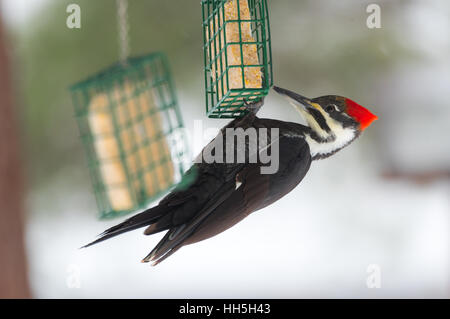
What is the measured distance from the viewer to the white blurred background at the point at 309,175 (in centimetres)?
504

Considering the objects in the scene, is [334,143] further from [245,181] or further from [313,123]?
[245,181]

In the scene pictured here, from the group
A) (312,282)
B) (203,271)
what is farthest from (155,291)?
(312,282)

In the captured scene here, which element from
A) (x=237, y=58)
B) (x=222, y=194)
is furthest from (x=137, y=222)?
(x=237, y=58)

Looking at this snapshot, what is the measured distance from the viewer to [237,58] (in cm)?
281

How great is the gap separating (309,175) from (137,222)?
3762 mm

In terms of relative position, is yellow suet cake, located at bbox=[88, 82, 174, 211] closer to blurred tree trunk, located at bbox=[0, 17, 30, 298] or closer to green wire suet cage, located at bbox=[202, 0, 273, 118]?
green wire suet cage, located at bbox=[202, 0, 273, 118]

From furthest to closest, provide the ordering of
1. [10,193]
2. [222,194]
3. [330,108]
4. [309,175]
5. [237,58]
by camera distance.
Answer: [309,175] < [10,193] < [330,108] < [222,194] < [237,58]

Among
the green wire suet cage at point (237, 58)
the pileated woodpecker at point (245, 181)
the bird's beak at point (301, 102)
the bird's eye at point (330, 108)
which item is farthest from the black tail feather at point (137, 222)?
the bird's eye at point (330, 108)

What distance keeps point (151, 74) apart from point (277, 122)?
28.2 inches

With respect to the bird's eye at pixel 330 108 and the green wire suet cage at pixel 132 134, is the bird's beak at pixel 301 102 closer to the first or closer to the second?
the bird's eye at pixel 330 108

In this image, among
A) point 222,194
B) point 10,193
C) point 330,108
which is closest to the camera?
point 222,194

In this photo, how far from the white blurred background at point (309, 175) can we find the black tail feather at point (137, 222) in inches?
91.6

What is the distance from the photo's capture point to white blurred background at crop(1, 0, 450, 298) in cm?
504

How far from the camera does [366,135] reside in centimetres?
606
